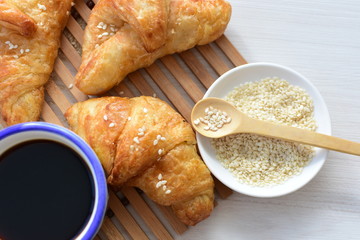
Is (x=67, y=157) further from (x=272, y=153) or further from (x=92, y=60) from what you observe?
(x=272, y=153)

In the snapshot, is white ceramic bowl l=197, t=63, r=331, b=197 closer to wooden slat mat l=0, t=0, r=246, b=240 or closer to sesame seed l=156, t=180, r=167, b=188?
wooden slat mat l=0, t=0, r=246, b=240

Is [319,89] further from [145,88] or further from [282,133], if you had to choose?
[145,88]

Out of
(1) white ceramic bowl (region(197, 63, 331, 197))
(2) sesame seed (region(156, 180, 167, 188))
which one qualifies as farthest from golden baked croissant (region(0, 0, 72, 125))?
(1) white ceramic bowl (region(197, 63, 331, 197))

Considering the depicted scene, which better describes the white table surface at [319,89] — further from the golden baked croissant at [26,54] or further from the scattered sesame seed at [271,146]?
the golden baked croissant at [26,54]

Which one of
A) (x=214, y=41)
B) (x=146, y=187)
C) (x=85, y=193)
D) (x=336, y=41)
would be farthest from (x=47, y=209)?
(x=336, y=41)

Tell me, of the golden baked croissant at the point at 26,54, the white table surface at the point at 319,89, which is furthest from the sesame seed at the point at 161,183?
the golden baked croissant at the point at 26,54

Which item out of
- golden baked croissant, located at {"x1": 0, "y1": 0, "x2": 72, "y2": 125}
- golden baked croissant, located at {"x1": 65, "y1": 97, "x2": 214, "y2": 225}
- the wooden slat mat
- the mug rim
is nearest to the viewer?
the mug rim

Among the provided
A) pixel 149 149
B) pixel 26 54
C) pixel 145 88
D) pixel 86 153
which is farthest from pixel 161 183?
pixel 26 54

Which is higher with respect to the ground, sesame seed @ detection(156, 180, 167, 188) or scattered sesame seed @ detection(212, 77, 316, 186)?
sesame seed @ detection(156, 180, 167, 188)
